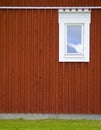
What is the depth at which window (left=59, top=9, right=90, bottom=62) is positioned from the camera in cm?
1748

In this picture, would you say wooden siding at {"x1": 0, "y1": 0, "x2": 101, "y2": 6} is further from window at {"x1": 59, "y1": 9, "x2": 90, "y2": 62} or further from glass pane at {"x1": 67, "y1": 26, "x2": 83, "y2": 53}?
glass pane at {"x1": 67, "y1": 26, "x2": 83, "y2": 53}

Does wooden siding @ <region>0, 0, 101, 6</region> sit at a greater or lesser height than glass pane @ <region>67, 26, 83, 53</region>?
greater

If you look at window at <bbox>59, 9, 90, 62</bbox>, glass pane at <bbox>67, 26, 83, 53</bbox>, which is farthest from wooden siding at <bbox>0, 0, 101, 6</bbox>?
glass pane at <bbox>67, 26, 83, 53</bbox>

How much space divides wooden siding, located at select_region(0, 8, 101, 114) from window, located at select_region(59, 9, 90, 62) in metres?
0.16

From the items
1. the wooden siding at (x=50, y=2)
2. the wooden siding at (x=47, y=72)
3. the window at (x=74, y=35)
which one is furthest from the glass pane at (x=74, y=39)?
the wooden siding at (x=50, y=2)

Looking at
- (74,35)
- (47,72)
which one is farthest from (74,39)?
(47,72)

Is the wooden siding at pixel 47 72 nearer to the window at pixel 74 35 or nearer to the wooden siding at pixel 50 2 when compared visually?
the window at pixel 74 35

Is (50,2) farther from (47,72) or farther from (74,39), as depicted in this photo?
(47,72)

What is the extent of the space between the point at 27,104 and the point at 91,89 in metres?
2.12

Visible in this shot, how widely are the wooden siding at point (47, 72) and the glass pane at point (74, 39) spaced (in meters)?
0.39

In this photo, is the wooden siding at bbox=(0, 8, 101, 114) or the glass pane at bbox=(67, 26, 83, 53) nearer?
the wooden siding at bbox=(0, 8, 101, 114)

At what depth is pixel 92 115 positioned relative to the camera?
17531 mm

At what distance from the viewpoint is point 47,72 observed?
57.5ft

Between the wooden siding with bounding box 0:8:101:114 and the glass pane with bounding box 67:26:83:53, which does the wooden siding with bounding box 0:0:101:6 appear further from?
the glass pane with bounding box 67:26:83:53
